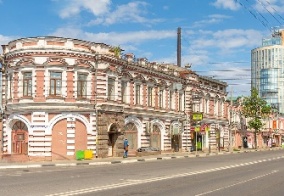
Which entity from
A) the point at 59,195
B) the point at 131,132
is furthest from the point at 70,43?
the point at 59,195

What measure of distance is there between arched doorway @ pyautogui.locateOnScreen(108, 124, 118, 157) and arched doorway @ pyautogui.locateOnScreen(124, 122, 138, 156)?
2312 mm

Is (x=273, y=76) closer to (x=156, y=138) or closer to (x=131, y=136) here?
(x=156, y=138)

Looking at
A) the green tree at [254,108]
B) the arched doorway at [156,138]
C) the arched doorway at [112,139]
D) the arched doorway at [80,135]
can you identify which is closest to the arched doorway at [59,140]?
the arched doorway at [80,135]

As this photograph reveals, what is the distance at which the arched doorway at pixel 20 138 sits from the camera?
38656 millimetres

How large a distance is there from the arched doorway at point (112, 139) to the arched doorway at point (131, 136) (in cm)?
231

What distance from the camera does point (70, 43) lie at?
38.1m

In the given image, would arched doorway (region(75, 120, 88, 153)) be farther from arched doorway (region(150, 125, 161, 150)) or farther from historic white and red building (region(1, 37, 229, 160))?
arched doorway (region(150, 125, 161, 150))

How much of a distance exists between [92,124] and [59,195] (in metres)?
24.5

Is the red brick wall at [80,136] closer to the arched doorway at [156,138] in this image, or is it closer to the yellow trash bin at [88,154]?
the yellow trash bin at [88,154]

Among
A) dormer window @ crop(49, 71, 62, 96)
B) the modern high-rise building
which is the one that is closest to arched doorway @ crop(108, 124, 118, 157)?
dormer window @ crop(49, 71, 62, 96)

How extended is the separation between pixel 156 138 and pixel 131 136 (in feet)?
16.2

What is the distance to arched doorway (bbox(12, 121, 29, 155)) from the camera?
127 ft

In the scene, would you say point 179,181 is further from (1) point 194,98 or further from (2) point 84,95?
(1) point 194,98

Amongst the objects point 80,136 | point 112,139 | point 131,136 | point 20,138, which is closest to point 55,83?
point 80,136
